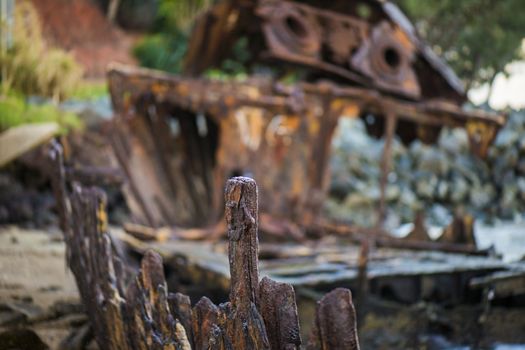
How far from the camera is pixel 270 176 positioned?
8.07 meters

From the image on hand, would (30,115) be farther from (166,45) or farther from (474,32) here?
(474,32)

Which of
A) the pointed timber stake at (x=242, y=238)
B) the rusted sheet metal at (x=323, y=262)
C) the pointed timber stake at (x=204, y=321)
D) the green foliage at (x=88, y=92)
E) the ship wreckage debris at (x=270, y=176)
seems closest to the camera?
the pointed timber stake at (x=242, y=238)

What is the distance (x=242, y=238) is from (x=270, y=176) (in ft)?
18.3

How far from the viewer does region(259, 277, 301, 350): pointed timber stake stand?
7.87 feet

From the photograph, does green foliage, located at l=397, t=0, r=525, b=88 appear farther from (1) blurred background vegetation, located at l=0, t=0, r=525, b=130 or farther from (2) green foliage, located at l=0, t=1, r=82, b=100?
(2) green foliage, located at l=0, t=1, r=82, b=100

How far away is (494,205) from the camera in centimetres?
1586

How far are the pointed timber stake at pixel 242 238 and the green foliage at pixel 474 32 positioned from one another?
53.1 feet

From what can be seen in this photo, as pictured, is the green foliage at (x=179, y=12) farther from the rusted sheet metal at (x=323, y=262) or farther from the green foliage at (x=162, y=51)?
the rusted sheet metal at (x=323, y=262)

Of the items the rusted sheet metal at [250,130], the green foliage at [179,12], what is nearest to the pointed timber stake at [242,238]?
the rusted sheet metal at [250,130]

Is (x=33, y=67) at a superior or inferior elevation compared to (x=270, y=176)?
superior

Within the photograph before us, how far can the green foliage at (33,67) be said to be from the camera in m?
11.6

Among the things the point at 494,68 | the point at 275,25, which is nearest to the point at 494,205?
the point at 494,68

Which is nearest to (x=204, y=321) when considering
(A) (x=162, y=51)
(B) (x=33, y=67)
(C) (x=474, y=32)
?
(B) (x=33, y=67)

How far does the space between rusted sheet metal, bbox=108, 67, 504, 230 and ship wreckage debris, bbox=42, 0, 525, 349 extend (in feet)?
0.05
